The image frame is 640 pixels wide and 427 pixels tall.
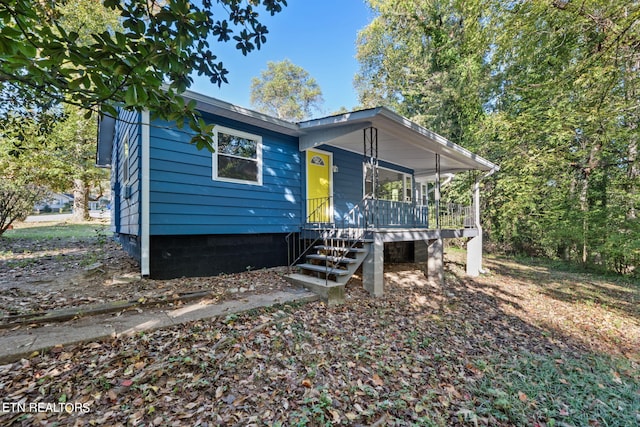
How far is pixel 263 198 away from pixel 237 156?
105 cm

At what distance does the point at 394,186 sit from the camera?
1084 cm

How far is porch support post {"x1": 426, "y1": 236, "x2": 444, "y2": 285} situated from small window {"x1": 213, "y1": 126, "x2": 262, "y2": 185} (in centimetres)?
455

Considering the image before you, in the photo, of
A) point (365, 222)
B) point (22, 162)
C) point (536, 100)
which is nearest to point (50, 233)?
point (22, 162)

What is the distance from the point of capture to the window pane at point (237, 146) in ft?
19.2

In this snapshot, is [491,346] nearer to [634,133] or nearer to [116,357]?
[116,357]

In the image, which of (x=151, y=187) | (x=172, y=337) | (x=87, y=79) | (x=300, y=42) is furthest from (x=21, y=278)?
(x=300, y=42)

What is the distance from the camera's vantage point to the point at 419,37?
16734 mm

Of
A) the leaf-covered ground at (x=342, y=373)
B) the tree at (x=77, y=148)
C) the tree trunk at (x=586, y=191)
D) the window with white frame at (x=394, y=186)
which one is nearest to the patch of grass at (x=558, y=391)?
the leaf-covered ground at (x=342, y=373)

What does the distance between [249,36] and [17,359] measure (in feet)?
11.8

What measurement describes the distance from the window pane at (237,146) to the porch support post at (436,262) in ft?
15.9

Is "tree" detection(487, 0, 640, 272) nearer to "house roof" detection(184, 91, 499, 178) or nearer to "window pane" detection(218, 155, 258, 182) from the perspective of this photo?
"house roof" detection(184, 91, 499, 178)

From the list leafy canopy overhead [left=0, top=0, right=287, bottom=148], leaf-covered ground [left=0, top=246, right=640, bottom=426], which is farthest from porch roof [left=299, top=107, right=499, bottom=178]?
leafy canopy overhead [left=0, top=0, right=287, bottom=148]

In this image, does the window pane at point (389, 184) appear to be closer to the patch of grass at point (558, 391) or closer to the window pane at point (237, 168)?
the window pane at point (237, 168)

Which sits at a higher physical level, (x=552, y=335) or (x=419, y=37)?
(x=419, y=37)
